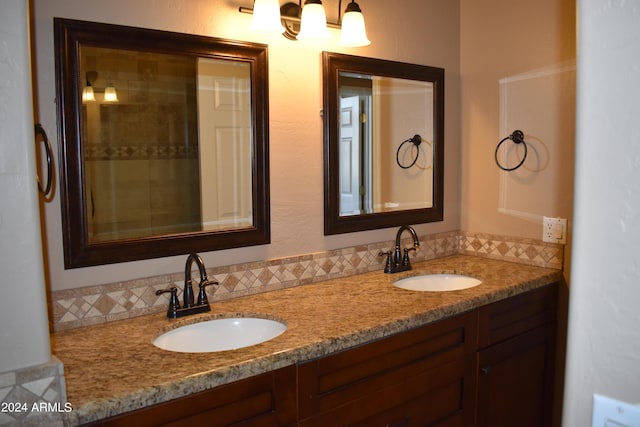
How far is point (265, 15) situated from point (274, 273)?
0.96 meters

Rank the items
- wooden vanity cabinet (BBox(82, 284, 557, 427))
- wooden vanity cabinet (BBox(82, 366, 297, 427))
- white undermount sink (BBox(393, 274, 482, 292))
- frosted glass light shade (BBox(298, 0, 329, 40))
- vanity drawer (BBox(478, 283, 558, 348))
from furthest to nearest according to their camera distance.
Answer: white undermount sink (BBox(393, 274, 482, 292))
vanity drawer (BBox(478, 283, 558, 348))
frosted glass light shade (BBox(298, 0, 329, 40))
wooden vanity cabinet (BBox(82, 284, 557, 427))
wooden vanity cabinet (BBox(82, 366, 297, 427))

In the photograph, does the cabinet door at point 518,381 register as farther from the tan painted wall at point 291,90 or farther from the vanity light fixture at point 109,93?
the vanity light fixture at point 109,93

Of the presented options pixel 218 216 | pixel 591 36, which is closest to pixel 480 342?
pixel 218 216

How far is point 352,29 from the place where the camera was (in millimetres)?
1929

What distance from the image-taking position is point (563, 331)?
2.31 m

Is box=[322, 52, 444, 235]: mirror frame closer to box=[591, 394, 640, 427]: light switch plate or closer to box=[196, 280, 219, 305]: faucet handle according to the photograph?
box=[196, 280, 219, 305]: faucet handle

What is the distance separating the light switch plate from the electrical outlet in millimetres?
1830

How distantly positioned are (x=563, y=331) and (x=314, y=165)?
55.6 inches

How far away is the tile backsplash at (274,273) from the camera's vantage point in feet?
5.03

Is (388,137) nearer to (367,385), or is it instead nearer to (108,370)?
(367,385)

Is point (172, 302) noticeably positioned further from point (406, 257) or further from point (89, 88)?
point (406, 257)

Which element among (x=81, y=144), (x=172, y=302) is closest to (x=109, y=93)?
(x=81, y=144)

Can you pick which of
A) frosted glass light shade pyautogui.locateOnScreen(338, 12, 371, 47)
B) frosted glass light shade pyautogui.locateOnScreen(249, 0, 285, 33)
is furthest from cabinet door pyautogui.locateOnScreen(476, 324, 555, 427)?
frosted glass light shade pyautogui.locateOnScreen(249, 0, 285, 33)

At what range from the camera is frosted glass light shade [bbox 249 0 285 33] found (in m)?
1.73
